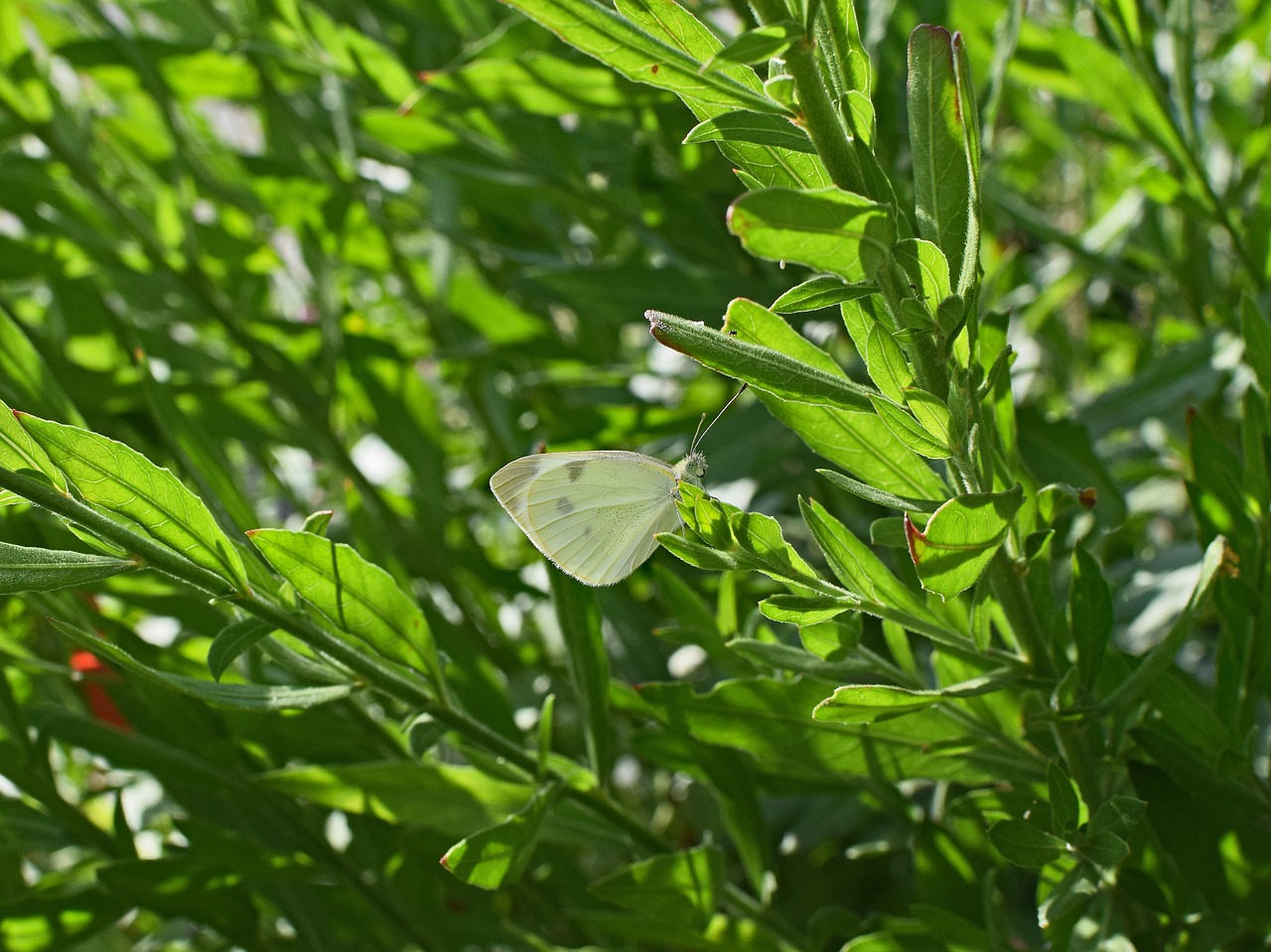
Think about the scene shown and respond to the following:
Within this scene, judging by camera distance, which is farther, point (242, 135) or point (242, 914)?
→ point (242, 135)

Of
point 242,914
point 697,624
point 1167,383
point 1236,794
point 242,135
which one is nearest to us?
point 1236,794

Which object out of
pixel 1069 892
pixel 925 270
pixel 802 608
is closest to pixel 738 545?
pixel 802 608

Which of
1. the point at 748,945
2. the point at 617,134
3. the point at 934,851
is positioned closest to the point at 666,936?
the point at 748,945

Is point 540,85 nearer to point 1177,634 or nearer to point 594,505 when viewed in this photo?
point 594,505

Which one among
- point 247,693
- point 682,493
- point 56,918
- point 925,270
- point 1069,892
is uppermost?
point 925,270

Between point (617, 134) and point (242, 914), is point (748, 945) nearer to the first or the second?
point (242, 914)

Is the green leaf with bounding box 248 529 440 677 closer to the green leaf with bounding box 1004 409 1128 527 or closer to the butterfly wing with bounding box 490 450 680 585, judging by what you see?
the butterfly wing with bounding box 490 450 680 585
